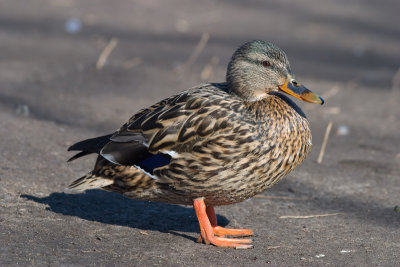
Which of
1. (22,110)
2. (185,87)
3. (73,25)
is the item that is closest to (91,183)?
(22,110)

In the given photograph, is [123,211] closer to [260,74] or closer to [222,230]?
[222,230]

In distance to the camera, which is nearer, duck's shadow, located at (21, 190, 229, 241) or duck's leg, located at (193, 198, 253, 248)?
duck's leg, located at (193, 198, 253, 248)

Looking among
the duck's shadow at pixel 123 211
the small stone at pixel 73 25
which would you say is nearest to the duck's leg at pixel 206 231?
the duck's shadow at pixel 123 211

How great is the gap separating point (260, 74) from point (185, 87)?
13.2 ft

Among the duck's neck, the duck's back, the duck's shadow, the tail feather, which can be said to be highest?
the duck's neck

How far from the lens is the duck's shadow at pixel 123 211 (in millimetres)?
5141

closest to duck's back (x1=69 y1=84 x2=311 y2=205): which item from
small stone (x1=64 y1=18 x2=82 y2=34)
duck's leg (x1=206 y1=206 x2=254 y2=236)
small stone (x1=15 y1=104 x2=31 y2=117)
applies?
duck's leg (x1=206 y1=206 x2=254 y2=236)

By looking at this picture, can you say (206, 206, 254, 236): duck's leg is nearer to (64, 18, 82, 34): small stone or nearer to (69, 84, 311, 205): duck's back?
(69, 84, 311, 205): duck's back

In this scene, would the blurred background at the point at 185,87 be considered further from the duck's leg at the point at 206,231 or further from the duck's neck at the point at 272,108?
the duck's neck at the point at 272,108

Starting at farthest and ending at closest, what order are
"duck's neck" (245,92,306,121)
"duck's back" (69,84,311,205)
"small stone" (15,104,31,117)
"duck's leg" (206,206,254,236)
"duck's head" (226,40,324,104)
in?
"small stone" (15,104,31,117)
"duck's leg" (206,206,254,236)
"duck's head" (226,40,324,104)
"duck's neck" (245,92,306,121)
"duck's back" (69,84,311,205)

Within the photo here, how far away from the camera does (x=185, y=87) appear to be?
880 centimetres

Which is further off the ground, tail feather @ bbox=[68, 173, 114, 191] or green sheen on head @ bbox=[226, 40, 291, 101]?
green sheen on head @ bbox=[226, 40, 291, 101]

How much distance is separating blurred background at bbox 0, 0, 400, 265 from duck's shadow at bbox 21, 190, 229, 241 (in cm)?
3

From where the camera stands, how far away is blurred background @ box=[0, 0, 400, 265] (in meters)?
4.86
